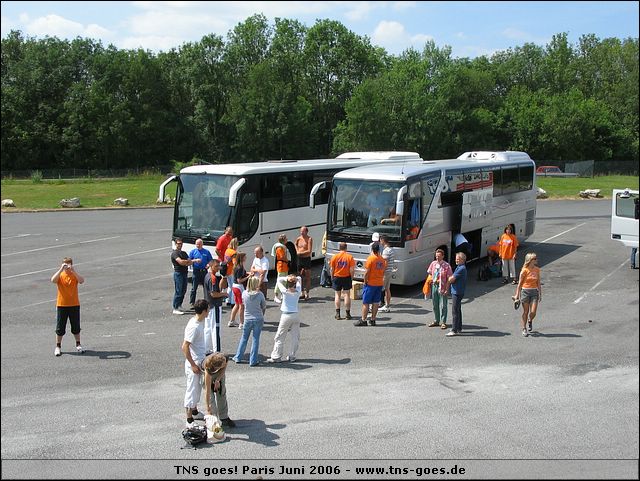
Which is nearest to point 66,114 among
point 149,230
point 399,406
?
point 149,230

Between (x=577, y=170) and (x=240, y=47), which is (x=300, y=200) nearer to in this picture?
(x=577, y=170)

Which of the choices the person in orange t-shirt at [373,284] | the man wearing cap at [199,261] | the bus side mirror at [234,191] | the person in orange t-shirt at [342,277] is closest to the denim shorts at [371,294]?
the person in orange t-shirt at [373,284]

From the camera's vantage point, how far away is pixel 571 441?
292 inches

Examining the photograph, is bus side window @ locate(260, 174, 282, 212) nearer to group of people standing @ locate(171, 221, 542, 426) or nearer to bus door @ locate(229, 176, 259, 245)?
bus door @ locate(229, 176, 259, 245)

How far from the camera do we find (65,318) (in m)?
12.2

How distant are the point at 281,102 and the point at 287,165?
5695 centimetres

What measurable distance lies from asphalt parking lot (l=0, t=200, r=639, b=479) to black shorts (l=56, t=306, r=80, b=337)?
1.96 feet

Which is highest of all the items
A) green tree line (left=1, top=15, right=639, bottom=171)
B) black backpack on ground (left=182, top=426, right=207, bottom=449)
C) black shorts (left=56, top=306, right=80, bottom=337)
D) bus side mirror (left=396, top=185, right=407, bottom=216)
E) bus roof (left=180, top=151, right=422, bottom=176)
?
green tree line (left=1, top=15, right=639, bottom=171)

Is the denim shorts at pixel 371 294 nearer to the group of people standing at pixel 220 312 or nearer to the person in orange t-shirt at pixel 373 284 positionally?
the person in orange t-shirt at pixel 373 284

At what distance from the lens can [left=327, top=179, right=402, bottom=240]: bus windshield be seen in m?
17.8

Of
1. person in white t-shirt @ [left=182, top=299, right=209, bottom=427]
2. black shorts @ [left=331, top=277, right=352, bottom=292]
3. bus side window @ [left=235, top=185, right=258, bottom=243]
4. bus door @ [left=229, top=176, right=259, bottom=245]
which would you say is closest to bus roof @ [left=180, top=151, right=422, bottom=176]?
bus door @ [left=229, top=176, right=259, bottom=245]

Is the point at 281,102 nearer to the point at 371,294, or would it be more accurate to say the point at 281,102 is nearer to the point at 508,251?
the point at 508,251

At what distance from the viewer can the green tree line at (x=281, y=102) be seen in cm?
7238

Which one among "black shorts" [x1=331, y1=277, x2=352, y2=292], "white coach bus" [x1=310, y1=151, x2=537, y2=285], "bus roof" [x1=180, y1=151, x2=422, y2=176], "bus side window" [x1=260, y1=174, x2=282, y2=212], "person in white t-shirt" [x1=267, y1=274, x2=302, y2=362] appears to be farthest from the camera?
"bus side window" [x1=260, y1=174, x2=282, y2=212]
